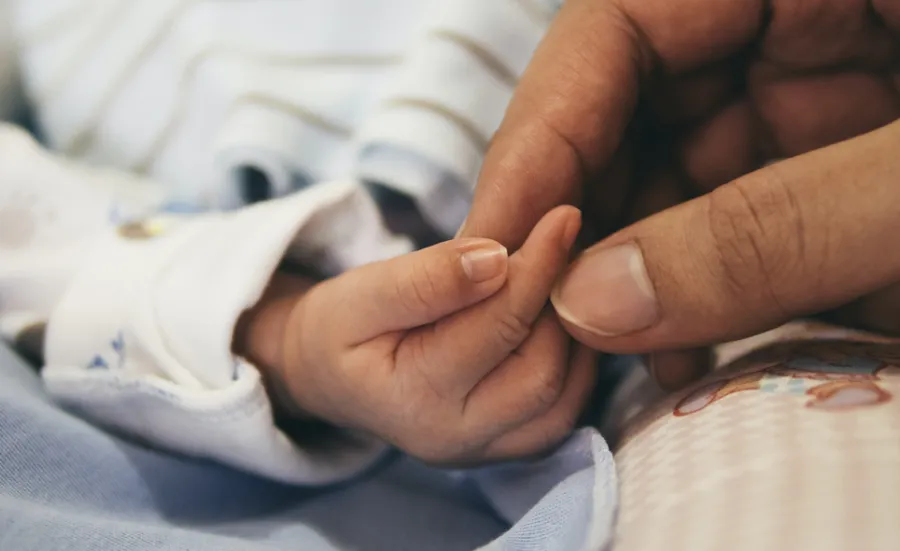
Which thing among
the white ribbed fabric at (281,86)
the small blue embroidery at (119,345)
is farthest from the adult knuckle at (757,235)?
the small blue embroidery at (119,345)

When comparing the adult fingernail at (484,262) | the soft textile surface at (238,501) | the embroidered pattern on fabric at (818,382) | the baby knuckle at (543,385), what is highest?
the adult fingernail at (484,262)

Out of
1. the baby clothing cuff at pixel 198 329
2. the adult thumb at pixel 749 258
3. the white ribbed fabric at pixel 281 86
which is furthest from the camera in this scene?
the white ribbed fabric at pixel 281 86

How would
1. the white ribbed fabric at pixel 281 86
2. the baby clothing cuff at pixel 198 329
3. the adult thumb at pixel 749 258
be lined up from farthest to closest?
the white ribbed fabric at pixel 281 86
the baby clothing cuff at pixel 198 329
the adult thumb at pixel 749 258

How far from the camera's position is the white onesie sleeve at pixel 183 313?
1.71 feet

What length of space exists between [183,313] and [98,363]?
91 mm

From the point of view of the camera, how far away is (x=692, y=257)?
1.32ft

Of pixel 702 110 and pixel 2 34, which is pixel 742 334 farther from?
pixel 2 34

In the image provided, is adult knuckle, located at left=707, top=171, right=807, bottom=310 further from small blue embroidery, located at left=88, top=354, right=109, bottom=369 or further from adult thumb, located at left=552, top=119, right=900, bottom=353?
small blue embroidery, located at left=88, top=354, right=109, bottom=369

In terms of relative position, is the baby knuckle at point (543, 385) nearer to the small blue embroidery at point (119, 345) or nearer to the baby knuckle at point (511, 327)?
the baby knuckle at point (511, 327)

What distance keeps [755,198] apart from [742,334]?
86 mm

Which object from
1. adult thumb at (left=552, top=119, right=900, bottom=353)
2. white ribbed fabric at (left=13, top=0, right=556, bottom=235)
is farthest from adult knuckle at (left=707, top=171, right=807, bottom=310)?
white ribbed fabric at (left=13, top=0, right=556, bottom=235)

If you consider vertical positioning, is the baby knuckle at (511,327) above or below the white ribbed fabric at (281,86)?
below

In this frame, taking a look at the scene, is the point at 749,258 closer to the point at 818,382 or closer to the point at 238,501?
the point at 818,382

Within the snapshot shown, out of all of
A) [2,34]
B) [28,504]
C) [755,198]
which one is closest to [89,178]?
[2,34]
